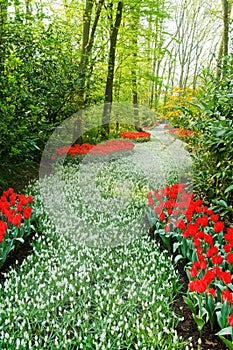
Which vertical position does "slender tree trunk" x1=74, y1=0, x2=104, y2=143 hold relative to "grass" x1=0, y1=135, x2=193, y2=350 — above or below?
above

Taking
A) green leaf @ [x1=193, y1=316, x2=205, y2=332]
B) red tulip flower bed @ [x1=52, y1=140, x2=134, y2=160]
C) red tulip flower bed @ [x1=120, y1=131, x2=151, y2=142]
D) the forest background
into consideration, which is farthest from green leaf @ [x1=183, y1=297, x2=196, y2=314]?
red tulip flower bed @ [x1=120, y1=131, x2=151, y2=142]

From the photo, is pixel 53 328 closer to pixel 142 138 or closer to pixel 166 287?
A: pixel 166 287

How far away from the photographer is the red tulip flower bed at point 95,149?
884cm

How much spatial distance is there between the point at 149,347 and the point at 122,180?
5.21m

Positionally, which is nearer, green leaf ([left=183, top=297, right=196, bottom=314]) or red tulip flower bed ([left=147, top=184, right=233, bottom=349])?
red tulip flower bed ([left=147, top=184, right=233, bottom=349])

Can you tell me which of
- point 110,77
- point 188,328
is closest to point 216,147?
point 188,328

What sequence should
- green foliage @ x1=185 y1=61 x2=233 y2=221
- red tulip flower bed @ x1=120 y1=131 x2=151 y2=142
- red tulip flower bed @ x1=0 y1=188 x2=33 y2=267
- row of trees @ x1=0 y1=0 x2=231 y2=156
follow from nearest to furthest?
red tulip flower bed @ x1=0 y1=188 x2=33 y2=267
green foliage @ x1=185 y1=61 x2=233 y2=221
row of trees @ x1=0 y1=0 x2=231 y2=156
red tulip flower bed @ x1=120 y1=131 x2=151 y2=142

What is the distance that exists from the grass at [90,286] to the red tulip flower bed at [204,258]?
8.9 inches

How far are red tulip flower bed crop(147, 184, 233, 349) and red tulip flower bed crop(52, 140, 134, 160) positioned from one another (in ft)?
12.9

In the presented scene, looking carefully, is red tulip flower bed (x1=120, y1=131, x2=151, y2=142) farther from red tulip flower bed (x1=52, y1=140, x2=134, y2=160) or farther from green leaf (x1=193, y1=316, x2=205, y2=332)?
green leaf (x1=193, y1=316, x2=205, y2=332)

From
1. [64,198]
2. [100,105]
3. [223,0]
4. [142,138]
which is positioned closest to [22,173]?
[64,198]

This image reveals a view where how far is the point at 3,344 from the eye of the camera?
2.57 m

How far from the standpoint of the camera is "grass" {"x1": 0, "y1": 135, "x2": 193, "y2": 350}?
2.63m

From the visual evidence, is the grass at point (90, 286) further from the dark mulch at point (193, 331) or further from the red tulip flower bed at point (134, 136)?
the red tulip flower bed at point (134, 136)
